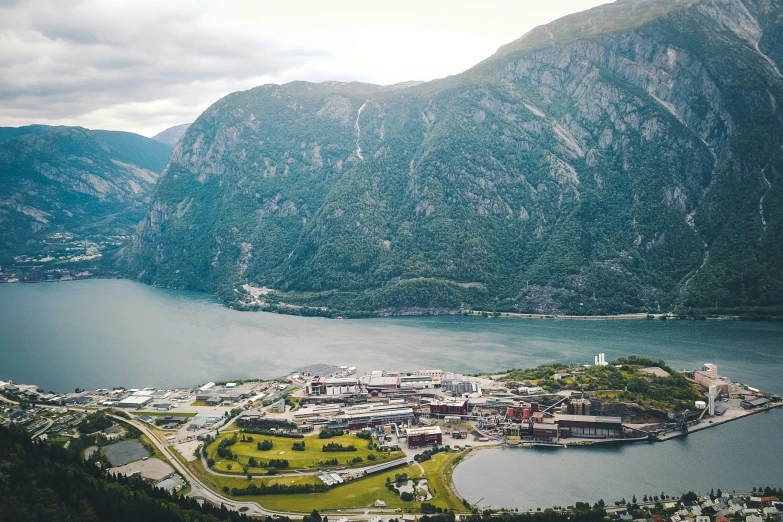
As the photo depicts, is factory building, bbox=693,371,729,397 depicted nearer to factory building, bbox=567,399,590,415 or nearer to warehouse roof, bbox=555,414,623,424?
warehouse roof, bbox=555,414,623,424

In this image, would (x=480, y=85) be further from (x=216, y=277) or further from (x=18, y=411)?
(x=18, y=411)

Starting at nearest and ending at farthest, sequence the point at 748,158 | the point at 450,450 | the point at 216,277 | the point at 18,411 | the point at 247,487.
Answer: the point at 247,487 < the point at 450,450 < the point at 18,411 < the point at 748,158 < the point at 216,277

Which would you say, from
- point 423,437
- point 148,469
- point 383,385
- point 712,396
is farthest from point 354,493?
point 712,396

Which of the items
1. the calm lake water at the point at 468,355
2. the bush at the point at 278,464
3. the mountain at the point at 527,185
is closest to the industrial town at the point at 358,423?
the bush at the point at 278,464

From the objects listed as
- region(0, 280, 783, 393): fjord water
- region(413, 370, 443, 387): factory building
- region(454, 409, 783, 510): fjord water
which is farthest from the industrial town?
region(0, 280, 783, 393): fjord water

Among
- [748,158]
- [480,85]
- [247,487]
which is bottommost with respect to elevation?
[247,487]

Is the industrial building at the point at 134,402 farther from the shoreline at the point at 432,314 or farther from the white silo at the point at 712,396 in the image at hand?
the shoreline at the point at 432,314

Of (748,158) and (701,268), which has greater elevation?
(748,158)

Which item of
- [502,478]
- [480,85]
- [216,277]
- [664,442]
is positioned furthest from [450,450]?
[480,85]
